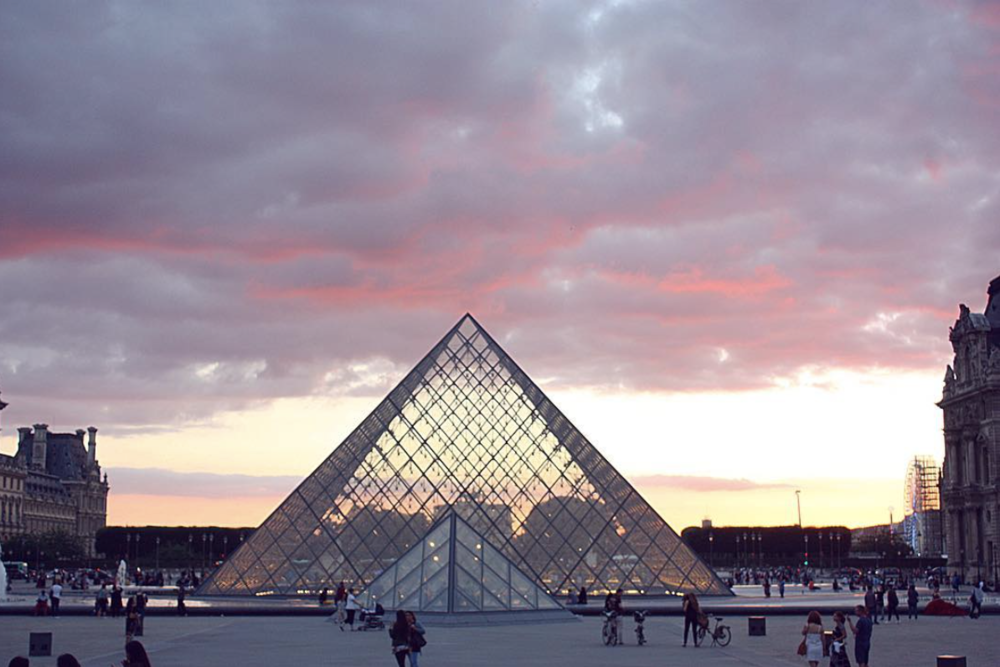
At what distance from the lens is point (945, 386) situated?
84312 millimetres

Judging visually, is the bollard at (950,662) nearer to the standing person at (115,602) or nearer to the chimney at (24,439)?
the standing person at (115,602)

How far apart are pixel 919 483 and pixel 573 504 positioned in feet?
347

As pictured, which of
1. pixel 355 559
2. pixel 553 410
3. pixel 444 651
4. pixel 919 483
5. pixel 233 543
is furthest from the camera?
pixel 919 483

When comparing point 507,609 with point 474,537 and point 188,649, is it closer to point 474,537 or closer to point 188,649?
point 474,537

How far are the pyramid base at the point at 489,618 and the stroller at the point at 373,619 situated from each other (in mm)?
961

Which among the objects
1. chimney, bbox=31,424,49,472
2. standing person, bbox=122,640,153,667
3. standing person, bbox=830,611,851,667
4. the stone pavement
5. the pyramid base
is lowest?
the stone pavement

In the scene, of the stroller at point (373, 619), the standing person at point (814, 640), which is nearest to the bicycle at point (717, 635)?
the standing person at point (814, 640)

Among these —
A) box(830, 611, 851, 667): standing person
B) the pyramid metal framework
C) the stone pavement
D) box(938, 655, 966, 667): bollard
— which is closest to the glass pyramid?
the stone pavement

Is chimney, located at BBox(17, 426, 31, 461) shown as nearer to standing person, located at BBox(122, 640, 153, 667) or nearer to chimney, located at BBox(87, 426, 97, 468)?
chimney, located at BBox(87, 426, 97, 468)

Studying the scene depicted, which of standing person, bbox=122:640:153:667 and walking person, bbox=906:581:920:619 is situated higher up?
standing person, bbox=122:640:153:667

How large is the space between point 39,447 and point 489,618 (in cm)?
→ 13521

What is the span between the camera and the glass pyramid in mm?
30500

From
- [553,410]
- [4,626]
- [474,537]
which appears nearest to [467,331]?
[553,410]

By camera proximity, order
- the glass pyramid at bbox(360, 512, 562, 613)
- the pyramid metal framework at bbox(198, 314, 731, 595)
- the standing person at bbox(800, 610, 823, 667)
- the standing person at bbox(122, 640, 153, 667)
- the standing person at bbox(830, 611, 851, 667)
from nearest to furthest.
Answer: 1. the standing person at bbox(122, 640, 153, 667)
2. the standing person at bbox(830, 611, 851, 667)
3. the standing person at bbox(800, 610, 823, 667)
4. the glass pyramid at bbox(360, 512, 562, 613)
5. the pyramid metal framework at bbox(198, 314, 731, 595)
